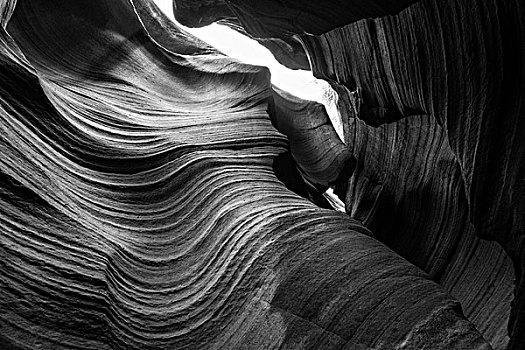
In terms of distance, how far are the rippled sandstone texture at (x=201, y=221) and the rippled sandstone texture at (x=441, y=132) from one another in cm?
2

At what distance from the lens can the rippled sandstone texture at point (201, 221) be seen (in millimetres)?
2270

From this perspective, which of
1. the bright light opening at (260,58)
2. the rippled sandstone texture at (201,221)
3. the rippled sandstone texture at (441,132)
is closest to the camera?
the rippled sandstone texture at (201,221)

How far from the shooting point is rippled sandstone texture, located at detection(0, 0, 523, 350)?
227 cm

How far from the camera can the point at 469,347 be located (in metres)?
2.26

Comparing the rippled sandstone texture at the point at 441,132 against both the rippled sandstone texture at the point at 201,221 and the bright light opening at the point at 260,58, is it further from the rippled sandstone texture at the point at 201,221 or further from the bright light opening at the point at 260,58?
the bright light opening at the point at 260,58

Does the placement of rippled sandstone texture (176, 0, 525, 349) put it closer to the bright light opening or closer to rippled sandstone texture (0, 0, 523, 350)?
rippled sandstone texture (0, 0, 523, 350)

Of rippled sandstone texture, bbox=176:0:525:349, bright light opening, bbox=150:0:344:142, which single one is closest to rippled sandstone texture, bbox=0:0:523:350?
rippled sandstone texture, bbox=176:0:525:349

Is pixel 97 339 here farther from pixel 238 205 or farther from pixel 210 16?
pixel 210 16

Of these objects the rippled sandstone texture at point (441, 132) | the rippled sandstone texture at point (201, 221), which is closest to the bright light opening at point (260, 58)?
the rippled sandstone texture at point (441, 132)

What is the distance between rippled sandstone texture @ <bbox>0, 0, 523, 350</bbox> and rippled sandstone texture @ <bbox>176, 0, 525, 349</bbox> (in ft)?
0.07

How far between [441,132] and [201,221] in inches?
75.7

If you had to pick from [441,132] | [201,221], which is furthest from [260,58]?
[201,221]

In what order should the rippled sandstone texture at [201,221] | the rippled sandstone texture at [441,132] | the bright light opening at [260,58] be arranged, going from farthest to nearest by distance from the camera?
1. the bright light opening at [260,58]
2. the rippled sandstone texture at [441,132]
3. the rippled sandstone texture at [201,221]

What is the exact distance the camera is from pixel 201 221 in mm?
2943
